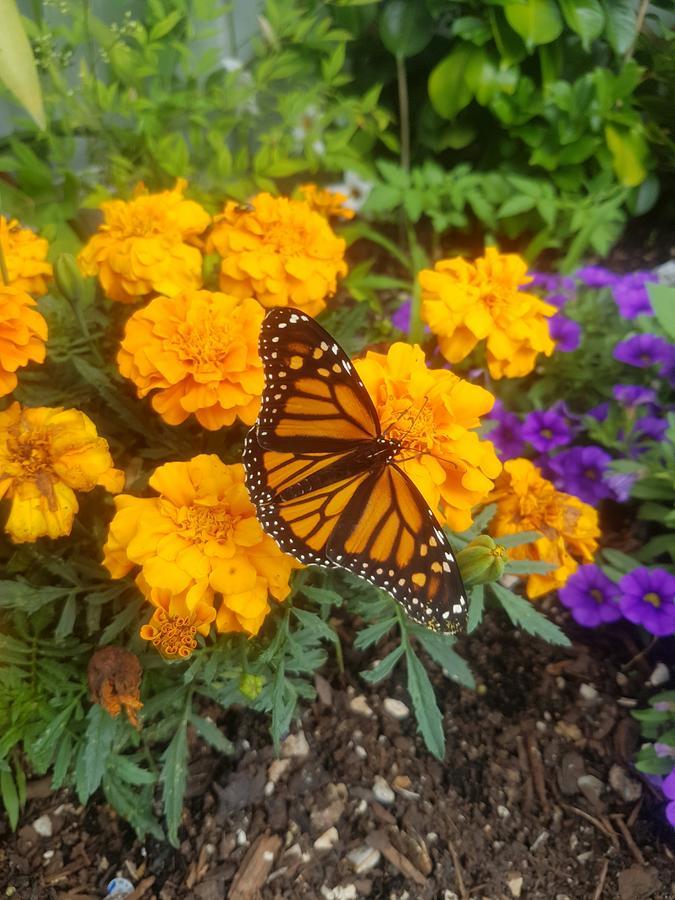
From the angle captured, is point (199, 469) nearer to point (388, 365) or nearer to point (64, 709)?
point (388, 365)

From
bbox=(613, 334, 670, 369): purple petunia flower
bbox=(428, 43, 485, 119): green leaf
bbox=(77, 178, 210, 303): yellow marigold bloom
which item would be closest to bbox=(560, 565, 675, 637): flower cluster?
bbox=(613, 334, 670, 369): purple petunia flower

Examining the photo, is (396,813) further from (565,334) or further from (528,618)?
(565,334)

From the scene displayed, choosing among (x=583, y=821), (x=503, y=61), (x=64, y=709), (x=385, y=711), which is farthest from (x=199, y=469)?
(x=503, y=61)

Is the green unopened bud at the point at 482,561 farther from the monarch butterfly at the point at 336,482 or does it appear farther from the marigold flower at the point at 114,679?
the marigold flower at the point at 114,679

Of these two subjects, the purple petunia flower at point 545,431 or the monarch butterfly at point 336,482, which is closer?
the monarch butterfly at point 336,482

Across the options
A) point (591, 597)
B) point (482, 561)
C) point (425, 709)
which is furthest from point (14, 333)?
point (591, 597)

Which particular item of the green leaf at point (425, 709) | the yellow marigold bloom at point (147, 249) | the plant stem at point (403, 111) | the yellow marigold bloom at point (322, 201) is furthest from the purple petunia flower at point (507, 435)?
the plant stem at point (403, 111)
